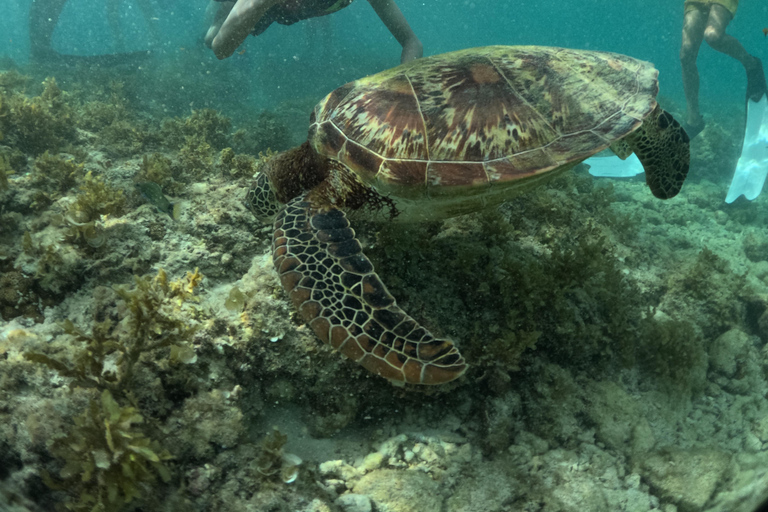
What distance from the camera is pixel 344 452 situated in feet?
7.04

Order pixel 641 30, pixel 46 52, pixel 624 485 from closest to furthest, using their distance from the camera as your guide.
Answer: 1. pixel 624 485
2. pixel 46 52
3. pixel 641 30

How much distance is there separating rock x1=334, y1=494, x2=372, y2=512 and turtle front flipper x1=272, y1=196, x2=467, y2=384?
0.61m

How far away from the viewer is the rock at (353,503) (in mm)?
1791

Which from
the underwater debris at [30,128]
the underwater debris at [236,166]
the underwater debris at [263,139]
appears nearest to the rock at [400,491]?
the underwater debris at [236,166]

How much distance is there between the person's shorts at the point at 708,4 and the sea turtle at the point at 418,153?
9.23 metres

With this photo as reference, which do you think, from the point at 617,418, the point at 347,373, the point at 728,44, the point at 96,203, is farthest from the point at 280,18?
the point at 728,44

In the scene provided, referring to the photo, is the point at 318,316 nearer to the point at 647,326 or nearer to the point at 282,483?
the point at 282,483

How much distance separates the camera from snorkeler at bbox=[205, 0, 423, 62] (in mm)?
5148

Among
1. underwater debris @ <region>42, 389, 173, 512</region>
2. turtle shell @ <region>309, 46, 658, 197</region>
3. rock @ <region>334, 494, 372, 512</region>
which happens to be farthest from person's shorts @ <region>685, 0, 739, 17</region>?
underwater debris @ <region>42, 389, 173, 512</region>

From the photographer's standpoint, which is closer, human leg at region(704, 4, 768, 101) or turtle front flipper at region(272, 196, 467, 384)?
turtle front flipper at region(272, 196, 467, 384)

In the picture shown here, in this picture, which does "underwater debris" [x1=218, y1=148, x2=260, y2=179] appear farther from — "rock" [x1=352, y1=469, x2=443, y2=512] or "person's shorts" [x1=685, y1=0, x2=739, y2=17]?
"person's shorts" [x1=685, y1=0, x2=739, y2=17]

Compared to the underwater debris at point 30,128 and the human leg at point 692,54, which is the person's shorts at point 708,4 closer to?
the human leg at point 692,54

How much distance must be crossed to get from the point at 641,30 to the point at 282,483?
135127 mm

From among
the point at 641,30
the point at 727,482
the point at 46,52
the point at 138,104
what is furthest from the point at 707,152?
the point at 641,30
